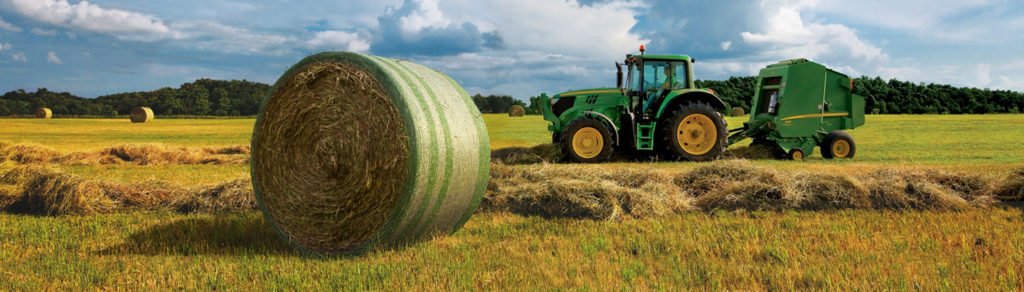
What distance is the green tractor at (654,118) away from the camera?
11.0 m

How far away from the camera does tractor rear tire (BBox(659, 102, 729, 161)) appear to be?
35.9 ft

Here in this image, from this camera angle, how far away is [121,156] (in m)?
11.9

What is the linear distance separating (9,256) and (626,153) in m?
9.44

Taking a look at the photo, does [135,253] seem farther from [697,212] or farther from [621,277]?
[697,212]

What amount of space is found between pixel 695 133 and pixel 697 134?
5 cm

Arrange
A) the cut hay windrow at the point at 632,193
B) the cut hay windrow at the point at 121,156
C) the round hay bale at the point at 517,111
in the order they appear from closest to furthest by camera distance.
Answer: the cut hay windrow at the point at 632,193 → the cut hay windrow at the point at 121,156 → the round hay bale at the point at 517,111

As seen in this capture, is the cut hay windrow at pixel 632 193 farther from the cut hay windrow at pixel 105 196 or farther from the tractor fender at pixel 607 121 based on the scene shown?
the tractor fender at pixel 607 121

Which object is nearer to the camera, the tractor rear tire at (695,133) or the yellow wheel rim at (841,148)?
the tractor rear tire at (695,133)

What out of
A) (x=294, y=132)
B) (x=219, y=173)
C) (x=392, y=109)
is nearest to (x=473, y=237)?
(x=392, y=109)

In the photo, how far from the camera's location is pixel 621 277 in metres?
3.79

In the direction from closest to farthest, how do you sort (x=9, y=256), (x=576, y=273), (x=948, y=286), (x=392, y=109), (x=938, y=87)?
(x=948, y=286) → (x=576, y=273) → (x=392, y=109) → (x=9, y=256) → (x=938, y=87)

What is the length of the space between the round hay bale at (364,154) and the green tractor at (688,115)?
6.45 meters

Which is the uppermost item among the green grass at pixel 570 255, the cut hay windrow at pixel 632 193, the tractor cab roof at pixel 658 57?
the tractor cab roof at pixel 658 57

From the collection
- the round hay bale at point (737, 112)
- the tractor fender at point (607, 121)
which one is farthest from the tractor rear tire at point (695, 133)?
the round hay bale at point (737, 112)
